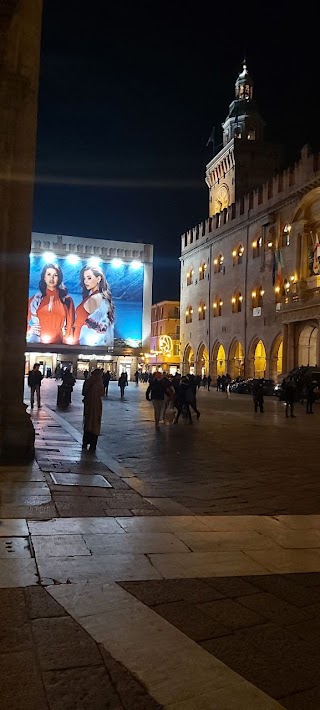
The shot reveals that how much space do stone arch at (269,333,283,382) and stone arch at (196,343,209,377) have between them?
1367 centimetres

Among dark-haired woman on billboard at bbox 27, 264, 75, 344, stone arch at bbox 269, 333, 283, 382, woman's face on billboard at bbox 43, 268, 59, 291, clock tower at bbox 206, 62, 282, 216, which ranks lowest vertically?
stone arch at bbox 269, 333, 283, 382

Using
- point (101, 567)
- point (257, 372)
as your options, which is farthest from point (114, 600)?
point (257, 372)

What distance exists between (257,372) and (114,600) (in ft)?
151

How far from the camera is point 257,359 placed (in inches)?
1978

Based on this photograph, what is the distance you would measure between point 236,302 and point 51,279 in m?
17.9

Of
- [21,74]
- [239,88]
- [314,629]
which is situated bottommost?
[314,629]

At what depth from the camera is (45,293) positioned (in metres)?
58.2

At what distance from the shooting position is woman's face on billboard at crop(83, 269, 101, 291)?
5917 centimetres

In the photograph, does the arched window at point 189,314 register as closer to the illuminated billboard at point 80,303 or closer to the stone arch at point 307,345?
the illuminated billboard at point 80,303

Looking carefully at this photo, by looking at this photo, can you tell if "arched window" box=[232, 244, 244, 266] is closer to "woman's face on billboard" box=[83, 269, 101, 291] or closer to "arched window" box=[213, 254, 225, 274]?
"arched window" box=[213, 254, 225, 274]

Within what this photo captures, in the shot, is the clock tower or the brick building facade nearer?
the brick building facade

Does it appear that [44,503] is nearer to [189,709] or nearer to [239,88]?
[189,709]

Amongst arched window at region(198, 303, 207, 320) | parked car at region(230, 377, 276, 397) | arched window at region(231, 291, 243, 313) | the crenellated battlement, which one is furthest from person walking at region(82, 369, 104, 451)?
arched window at region(198, 303, 207, 320)

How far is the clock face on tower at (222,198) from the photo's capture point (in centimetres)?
6259
